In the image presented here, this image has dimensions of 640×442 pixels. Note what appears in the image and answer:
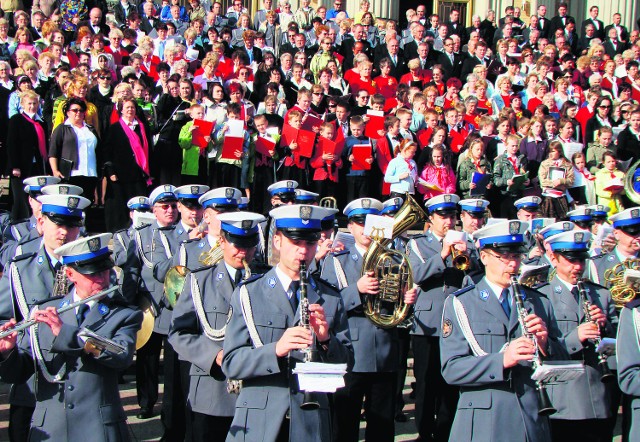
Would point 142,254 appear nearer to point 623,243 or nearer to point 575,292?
point 575,292

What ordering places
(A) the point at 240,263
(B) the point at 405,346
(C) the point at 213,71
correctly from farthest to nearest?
(C) the point at 213,71 < (B) the point at 405,346 < (A) the point at 240,263

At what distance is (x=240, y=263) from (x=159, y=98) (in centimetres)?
819

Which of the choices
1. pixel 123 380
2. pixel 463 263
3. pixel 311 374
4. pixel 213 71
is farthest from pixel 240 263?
pixel 213 71

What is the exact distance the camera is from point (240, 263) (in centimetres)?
634

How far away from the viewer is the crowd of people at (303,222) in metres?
5.60

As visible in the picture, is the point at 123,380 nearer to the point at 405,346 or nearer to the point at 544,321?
the point at 405,346

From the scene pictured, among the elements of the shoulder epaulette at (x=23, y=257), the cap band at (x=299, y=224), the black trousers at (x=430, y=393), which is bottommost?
the black trousers at (x=430, y=393)

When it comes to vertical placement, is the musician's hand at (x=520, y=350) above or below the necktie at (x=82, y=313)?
below

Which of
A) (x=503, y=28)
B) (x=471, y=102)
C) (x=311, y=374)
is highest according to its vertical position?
(x=503, y=28)

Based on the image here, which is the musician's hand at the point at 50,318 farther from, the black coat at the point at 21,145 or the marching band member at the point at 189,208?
the black coat at the point at 21,145

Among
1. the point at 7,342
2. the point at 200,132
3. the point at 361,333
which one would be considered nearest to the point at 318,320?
the point at 7,342

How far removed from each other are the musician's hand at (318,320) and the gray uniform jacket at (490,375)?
3.29ft

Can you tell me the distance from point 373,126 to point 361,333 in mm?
7756

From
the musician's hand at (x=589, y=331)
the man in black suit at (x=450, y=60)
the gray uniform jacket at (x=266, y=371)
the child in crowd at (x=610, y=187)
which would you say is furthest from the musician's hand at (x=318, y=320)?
the man in black suit at (x=450, y=60)
